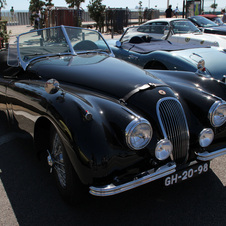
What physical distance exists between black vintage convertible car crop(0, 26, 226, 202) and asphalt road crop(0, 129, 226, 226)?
8.3 inches

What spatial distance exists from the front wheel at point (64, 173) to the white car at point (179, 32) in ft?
22.2

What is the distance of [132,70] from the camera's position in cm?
349

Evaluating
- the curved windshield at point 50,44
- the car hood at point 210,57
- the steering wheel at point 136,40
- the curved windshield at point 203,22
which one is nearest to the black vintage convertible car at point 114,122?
the curved windshield at point 50,44

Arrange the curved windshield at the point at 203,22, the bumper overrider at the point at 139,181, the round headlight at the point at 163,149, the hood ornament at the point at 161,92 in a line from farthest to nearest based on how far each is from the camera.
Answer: the curved windshield at the point at 203,22 → the hood ornament at the point at 161,92 → the round headlight at the point at 163,149 → the bumper overrider at the point at 139,181

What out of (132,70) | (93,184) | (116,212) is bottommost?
(116,212)

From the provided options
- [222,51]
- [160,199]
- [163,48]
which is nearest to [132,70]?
[160,199]

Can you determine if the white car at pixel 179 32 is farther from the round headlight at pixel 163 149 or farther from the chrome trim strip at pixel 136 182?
the chrome trim strip at pixel 136 182

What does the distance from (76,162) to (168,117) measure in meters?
0.96

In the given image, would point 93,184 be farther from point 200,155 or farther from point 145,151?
point 200,155

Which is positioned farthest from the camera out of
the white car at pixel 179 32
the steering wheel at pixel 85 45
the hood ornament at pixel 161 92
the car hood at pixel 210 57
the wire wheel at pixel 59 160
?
the white car at pixel 179 32

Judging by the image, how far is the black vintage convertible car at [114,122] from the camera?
2.33 meters

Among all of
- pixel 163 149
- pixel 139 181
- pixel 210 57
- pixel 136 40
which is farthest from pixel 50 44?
pixel 136 40

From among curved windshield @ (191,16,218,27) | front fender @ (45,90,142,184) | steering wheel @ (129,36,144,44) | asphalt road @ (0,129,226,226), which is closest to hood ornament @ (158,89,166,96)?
front fender @ (45,90,142,184)

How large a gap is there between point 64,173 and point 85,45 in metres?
2.41
